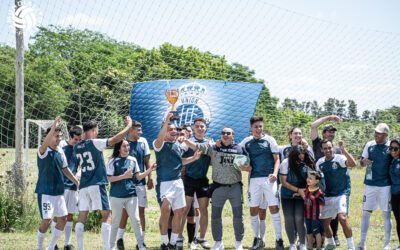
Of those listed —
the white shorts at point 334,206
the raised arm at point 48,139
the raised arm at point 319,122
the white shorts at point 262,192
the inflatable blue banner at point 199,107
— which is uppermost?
the inflatable blue banner at point 199,107

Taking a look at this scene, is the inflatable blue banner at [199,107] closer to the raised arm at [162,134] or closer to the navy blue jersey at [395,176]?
Result: the raised arm at [162,134]

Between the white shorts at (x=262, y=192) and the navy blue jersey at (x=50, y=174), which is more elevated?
the navy blue jersey at (x=50, y=174)

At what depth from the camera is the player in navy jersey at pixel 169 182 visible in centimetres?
589

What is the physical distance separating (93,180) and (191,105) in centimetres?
727

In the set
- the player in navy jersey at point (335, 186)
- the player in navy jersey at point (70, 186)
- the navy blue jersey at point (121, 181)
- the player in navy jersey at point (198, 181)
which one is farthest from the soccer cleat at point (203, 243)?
the player in navy jersey at point (70, 186)

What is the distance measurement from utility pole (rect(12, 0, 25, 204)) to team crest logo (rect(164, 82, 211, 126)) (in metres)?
5.37

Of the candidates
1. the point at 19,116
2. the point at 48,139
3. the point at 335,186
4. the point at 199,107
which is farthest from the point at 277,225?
the point at 199,107

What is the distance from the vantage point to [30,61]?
9.12 metres

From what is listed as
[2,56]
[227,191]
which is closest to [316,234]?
[227,191]

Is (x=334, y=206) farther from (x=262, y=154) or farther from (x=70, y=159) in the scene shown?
(x=70, y=159)

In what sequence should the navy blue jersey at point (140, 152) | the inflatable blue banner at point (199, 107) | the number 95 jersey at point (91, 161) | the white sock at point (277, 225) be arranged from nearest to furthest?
the number 95 jersey at point (91, 161), the white sock at point (277, 225), the navy blue jersey at point (140, 152), the inflatable blue banner at point (199, 107)

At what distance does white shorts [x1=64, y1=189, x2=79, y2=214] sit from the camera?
6.34 meters

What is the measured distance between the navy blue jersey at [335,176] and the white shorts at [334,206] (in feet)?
0.25

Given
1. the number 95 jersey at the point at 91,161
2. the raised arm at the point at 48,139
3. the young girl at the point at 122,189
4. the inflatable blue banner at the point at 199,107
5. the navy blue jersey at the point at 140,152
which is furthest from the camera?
the inflatable blue banner at the point at 199,107
